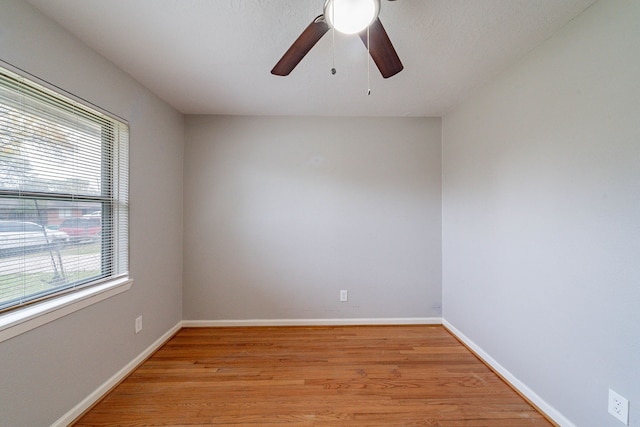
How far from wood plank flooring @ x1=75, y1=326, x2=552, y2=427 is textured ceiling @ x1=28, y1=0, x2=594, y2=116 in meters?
2.36

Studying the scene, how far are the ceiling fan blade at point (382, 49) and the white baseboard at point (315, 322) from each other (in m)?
2.44

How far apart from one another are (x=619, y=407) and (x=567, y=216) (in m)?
0.96

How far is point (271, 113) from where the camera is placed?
8.86 ft

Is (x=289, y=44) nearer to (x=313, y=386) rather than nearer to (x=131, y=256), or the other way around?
(x=131, y=256)

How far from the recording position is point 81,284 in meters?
1.64

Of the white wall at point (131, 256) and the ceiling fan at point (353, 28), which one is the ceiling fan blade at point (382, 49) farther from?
the white wall at point (131, 256)

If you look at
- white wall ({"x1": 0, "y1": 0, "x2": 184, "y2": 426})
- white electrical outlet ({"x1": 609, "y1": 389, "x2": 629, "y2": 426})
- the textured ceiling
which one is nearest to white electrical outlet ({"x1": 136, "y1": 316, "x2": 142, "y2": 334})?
white wall ({"x1": 0, "y1": 0, "x2": 184, "y2": 426})

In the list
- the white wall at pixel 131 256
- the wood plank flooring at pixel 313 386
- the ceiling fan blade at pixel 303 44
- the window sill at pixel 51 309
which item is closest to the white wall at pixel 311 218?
the white wall at pixel 131 256

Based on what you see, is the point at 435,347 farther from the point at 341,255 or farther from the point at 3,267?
the point at 3,267

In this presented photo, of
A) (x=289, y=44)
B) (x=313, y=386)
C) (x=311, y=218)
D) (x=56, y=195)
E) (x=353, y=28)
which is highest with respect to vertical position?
(x=289, y=44)

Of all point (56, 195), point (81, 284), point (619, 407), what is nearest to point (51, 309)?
point (81, 284)

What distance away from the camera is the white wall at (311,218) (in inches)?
108

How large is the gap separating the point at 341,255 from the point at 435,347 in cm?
125

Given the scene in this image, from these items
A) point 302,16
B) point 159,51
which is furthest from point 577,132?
point 159,51
